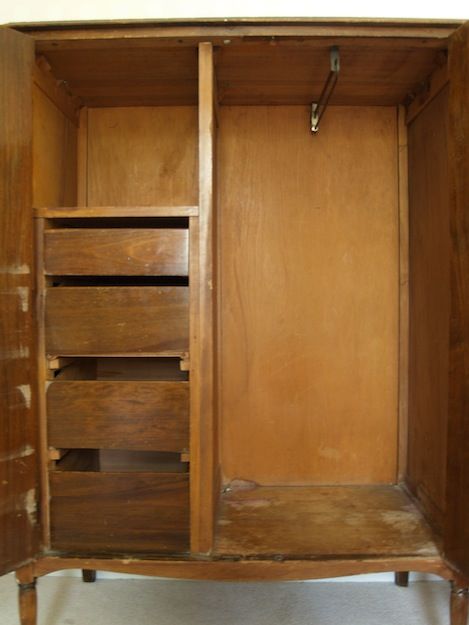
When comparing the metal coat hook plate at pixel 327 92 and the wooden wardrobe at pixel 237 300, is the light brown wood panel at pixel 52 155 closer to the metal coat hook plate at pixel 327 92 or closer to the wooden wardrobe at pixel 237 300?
the wooden wardrobe at pixel 237 300

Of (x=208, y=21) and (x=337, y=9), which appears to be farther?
(x=337, y=9)

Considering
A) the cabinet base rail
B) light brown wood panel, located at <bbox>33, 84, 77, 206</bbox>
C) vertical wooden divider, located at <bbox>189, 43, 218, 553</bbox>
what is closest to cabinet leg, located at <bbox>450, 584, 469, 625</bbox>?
the cabinet base rail

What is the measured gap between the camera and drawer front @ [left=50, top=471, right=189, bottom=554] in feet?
4.05

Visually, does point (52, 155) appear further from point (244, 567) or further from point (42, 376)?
point (244, 567)

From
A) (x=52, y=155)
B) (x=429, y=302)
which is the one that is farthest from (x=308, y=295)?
(x=52, y=155)

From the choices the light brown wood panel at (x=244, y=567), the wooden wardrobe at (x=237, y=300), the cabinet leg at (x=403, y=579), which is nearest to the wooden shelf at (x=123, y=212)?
the wooden wardrobe at (x=237, y=300)

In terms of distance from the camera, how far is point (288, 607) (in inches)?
62.7

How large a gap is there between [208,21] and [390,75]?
63 cm

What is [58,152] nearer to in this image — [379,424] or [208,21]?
[208,21]

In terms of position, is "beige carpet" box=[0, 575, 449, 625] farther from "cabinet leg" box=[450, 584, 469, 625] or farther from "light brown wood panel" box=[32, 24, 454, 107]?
"light brown wood panel" box=[32, 24, 454, 107]

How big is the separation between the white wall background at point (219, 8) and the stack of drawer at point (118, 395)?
82cm

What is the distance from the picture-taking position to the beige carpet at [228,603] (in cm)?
153

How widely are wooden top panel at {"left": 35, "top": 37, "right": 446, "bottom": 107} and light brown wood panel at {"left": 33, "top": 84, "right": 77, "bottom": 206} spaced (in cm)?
12

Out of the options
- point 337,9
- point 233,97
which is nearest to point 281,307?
point 233,97
